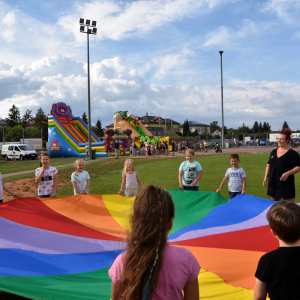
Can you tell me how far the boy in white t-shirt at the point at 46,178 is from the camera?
16.4 feet

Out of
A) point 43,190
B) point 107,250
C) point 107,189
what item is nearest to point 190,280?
point 107,250

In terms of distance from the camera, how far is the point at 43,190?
521 cm

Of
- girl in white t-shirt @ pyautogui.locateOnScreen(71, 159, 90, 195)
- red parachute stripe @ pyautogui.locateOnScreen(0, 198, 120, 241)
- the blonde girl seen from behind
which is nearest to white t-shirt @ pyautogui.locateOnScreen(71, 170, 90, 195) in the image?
girl in white t-shirt @ pyautogui.locateOnScreen(71, 159, 90, 195)

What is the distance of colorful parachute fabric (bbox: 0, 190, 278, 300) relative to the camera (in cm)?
237

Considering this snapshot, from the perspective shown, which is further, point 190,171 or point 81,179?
point 190,171

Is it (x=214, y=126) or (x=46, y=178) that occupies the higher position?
Answer: (x=214, y=126)

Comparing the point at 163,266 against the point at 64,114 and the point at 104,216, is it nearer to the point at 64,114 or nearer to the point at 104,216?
the point at 104,216

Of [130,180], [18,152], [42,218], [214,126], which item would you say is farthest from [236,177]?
[214,126]

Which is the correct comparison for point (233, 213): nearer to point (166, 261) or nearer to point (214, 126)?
point (166, 261)

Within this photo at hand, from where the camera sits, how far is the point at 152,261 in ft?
4.46

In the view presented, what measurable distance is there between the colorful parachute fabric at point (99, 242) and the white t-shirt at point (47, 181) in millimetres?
363

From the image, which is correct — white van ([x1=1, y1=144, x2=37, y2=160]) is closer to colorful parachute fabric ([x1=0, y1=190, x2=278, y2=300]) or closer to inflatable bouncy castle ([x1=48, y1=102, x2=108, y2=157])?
inflatable bouncy castle ([x1=48, y1=102, x2=108, y2=157])

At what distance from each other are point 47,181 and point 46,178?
3.0 inches

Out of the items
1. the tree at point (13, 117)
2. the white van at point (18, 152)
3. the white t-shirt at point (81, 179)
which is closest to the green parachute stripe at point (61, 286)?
the white t-shirt at point (81, 179)
